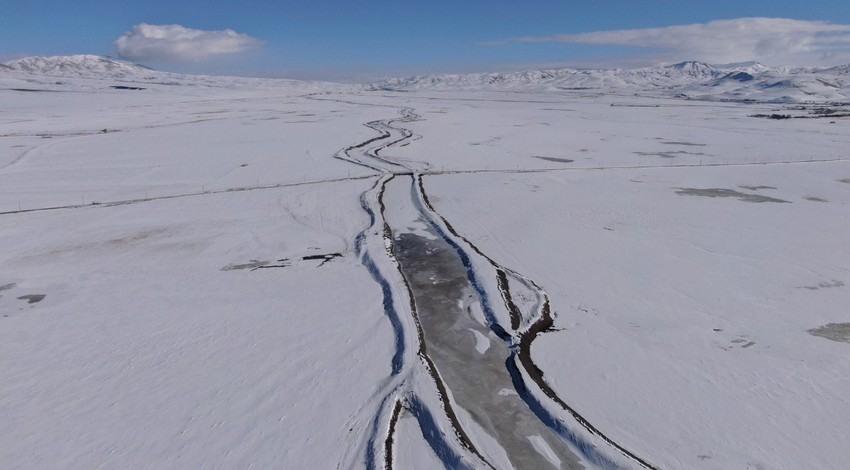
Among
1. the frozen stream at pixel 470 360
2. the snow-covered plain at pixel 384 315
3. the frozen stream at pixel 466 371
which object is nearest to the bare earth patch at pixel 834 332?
the snow-covered plain at pixel 384 315

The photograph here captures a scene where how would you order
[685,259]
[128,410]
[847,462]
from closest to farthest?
[847,462] → [128,410] → [685,259]

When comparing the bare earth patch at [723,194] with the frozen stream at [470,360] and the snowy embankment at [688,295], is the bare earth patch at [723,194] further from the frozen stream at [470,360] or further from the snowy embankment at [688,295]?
the frozen stream at [470,360]

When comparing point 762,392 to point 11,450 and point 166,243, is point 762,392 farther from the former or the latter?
point 166,243

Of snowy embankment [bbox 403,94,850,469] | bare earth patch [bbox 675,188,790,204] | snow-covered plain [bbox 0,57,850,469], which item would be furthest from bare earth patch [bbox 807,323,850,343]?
bare earth patch [bbox 675,188,790,204]

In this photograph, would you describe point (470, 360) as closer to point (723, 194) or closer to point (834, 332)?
point (834, 332)

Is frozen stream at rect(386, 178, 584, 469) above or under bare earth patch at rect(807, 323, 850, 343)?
A: under

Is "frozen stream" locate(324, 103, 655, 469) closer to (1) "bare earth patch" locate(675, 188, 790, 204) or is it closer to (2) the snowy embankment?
(2) the snowy embankment

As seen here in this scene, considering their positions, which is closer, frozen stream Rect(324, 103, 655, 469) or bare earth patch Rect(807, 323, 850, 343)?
frozen stream Rect(324, 103, 655, 469)

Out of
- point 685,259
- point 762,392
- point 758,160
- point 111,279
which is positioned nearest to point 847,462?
point 762,392
